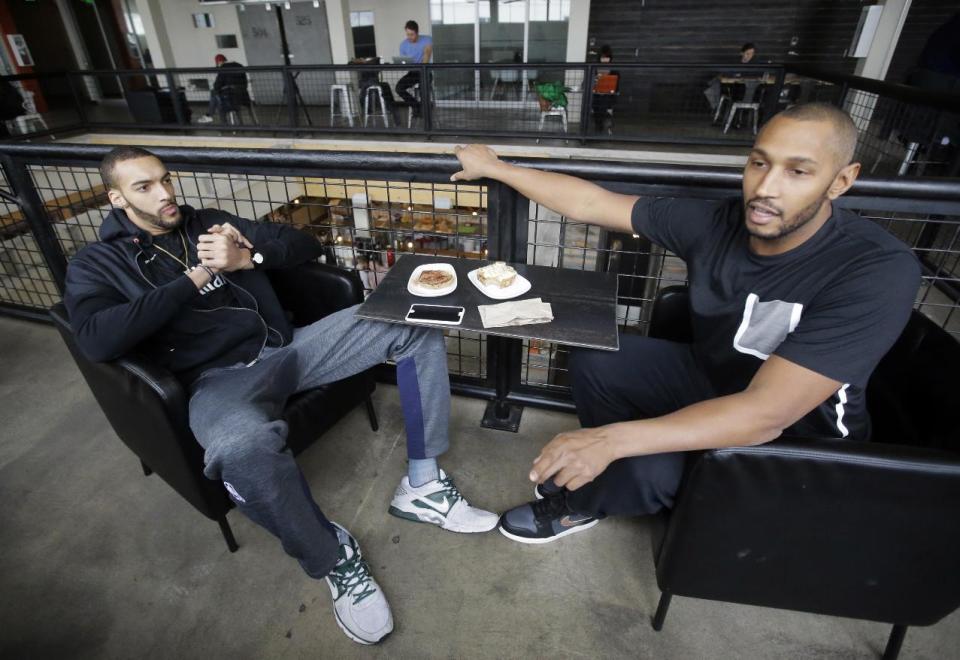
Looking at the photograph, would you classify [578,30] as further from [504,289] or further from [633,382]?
[633,382]

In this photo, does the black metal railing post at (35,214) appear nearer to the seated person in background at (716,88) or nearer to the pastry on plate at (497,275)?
the pastry on plate at (497,275)

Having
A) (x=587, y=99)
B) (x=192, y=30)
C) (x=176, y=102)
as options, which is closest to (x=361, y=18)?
(x=192, y=30)

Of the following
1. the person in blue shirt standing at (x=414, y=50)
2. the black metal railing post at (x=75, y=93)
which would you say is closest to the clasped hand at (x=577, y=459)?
the person in blue shirt standing at (x=414, y=50)

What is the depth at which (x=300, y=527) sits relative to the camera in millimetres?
1354

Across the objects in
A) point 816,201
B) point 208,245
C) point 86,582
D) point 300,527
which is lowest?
point 86,582

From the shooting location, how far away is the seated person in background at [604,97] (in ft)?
22.8

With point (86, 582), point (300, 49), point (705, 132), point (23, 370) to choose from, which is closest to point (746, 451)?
point (86, 582)

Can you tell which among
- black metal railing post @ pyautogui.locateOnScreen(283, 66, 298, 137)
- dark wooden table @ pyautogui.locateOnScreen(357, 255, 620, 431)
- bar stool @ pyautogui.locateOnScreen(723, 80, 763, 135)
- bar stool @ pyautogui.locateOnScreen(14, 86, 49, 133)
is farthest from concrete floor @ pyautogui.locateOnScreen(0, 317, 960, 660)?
bar stool @ pyautogui.locateOnScreen(14, 86, 49, 133)

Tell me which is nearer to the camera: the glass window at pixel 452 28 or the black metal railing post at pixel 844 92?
the black metal railing post at pixel 844 92

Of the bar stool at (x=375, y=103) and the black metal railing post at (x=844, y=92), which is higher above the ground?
the black metal railing post at (x=844, y=92)

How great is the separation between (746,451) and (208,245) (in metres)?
1.51

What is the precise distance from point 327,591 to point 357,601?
0.16 meters

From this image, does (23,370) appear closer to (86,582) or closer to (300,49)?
(86,582)

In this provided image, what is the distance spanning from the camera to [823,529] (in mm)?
1039
